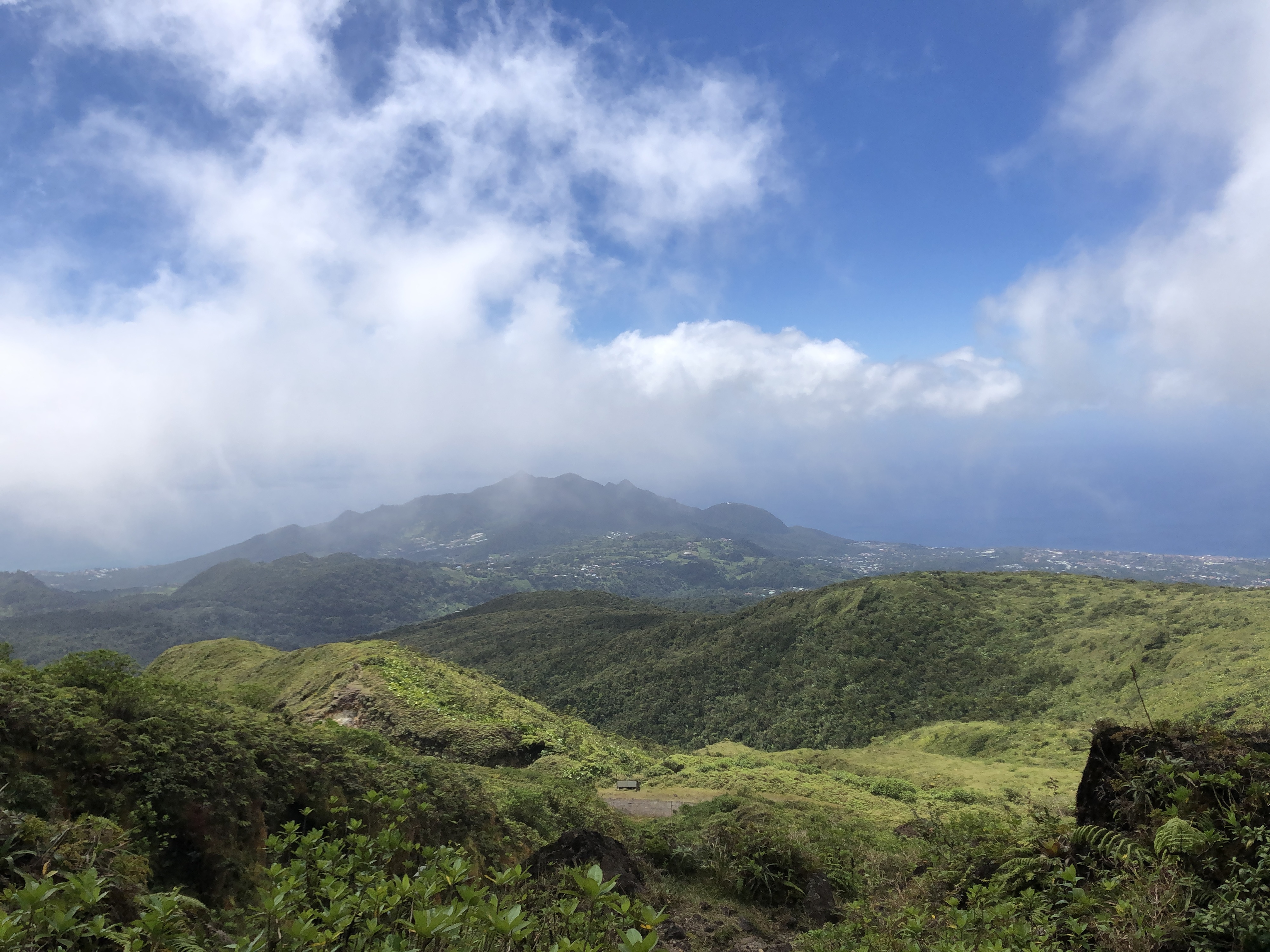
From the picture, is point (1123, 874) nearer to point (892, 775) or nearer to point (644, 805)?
point (644, 805)

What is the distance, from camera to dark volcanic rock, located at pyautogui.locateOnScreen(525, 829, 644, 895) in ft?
24.8

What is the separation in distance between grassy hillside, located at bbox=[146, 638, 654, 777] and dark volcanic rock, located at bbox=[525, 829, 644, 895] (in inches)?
487

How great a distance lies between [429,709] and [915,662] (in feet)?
160

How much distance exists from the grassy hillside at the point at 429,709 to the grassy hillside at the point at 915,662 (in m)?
26.8

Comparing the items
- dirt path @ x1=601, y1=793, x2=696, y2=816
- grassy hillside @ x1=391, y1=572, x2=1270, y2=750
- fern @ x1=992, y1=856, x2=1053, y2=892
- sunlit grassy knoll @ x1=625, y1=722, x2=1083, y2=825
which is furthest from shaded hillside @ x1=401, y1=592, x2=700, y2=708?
fern @ x1=992, y1=856, x2=1053, y2=892

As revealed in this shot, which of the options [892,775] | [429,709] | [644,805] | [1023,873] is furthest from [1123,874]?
[429,709]

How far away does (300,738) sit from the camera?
926 cm

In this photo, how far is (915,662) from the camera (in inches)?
2164

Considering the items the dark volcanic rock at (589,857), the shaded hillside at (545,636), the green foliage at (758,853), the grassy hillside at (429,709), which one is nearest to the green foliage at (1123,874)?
the green foliage at (758,853)

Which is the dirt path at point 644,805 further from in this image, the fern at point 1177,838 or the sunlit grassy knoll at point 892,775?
the fern at point 1177,838

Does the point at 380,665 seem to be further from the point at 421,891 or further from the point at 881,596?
the point at 881,596

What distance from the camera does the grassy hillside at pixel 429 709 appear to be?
22359mm

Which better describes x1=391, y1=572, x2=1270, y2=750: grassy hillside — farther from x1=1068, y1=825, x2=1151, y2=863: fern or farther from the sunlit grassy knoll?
x1=1068, y1=825, x2=1151, y2=863: fern

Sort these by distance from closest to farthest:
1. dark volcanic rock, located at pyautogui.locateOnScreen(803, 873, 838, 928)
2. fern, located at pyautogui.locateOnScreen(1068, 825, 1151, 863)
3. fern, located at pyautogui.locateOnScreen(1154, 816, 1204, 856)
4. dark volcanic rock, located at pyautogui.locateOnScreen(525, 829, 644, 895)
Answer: fern, located at pyautogui.locateOnScreen(1154, 816, 1204, 856), fern, located at pyautogui.locateOnScreen(1068, 825, 1151, 863), dark volcanic rock, located at pyautogui.locateOnScreen(525, 829, 644, 895), dark volcanic rock, located at pyautogui.locateOnScreen(803, 873, 838, 928)
